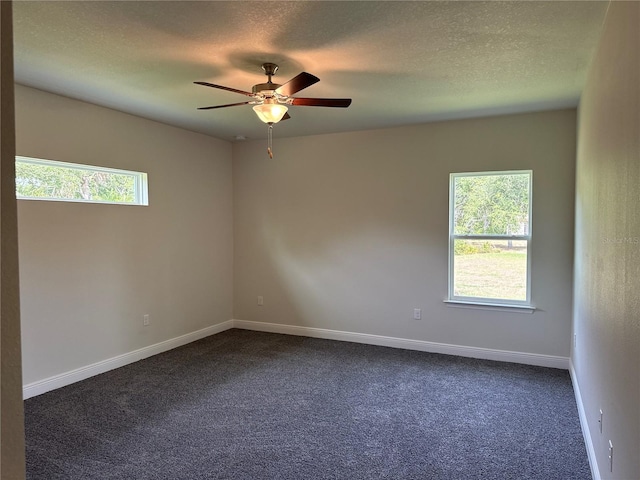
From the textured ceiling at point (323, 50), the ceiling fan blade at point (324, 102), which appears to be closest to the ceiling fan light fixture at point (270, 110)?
the ceiling fan blade at point (324, 102)

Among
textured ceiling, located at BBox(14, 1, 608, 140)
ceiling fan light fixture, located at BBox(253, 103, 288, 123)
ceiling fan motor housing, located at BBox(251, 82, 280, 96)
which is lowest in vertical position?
ceiling fan light fixture, located at BBox(253, 103, 288, 123)

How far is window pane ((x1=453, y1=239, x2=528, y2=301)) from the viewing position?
4277mm

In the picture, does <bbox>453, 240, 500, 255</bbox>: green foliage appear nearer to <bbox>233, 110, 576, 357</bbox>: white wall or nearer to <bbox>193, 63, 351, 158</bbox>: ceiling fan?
<bbox>233, 110, 576, 357</bbox>: white wall

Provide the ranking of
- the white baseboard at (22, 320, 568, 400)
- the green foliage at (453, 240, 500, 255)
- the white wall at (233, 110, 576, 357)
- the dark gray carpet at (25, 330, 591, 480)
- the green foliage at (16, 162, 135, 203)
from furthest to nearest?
the green foliage at (453, 240, 500, 255), the white wall at (233, 110, 576, 357), the white baseboard at (22, 320, 568, 400), the green foliage at (16, 162, 135, 203), the dark gray carpet at (25, 330, 591, 480)

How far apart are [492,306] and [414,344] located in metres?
0.97

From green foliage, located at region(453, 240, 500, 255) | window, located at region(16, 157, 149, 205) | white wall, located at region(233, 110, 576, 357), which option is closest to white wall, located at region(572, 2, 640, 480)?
white wall, located at region(233, 110, 576, 357)

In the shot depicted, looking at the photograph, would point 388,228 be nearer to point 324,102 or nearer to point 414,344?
point 414,344

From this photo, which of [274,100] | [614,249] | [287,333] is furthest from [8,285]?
[287,333]

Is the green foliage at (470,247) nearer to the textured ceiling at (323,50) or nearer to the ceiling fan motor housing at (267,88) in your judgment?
the textured ceiling at (323,50)

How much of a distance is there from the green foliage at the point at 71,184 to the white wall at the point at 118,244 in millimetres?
103

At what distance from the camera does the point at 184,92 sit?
3447mm

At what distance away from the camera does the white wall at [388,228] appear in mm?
4098

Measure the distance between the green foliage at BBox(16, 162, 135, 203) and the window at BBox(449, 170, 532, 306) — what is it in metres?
3.51

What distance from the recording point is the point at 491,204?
437cm
